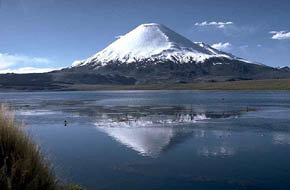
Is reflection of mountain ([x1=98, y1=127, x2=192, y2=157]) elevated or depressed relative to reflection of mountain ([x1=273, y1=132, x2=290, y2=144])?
depressed

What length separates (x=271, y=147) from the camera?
19594 millimetres

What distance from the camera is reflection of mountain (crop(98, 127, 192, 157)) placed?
790 inches

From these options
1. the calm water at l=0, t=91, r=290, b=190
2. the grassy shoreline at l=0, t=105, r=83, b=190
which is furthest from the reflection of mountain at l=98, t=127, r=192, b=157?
the grassy shoreline at l=0, t=105, r=83, b=190

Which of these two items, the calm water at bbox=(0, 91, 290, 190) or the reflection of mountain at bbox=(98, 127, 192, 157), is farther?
the reflection of mountain at bbox=(98, 127, 192, 157)

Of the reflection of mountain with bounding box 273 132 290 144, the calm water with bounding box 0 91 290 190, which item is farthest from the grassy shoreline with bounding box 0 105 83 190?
the reflection of mountain with bounding box 273 132 290 144

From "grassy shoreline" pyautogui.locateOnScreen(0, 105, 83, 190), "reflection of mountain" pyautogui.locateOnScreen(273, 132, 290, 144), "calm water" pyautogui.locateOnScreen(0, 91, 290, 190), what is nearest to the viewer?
"grassy shoreline" pyautogui.locateOnScreen(0, 105, 83, 190)

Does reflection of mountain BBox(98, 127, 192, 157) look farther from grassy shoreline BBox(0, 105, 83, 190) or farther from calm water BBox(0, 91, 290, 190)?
grassy shoreline BBox(0, 105, 83, 190)

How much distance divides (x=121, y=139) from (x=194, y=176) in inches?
→ 401

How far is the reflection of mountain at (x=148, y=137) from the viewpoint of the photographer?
2008 cm

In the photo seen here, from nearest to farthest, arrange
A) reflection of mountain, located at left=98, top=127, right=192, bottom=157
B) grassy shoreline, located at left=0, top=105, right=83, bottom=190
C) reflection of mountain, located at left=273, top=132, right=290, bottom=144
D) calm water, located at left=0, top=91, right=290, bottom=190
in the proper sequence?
grassy shoreline, located at left=0, top=105, right=83, bottom=190, calm water, located at left=0, top=91, right=290, bottom=190, reflection of mountain, located at left=98, top=127, right=192, bottom=157, reflection of mountain, located at left=273, top=132, right=290, bottom=144

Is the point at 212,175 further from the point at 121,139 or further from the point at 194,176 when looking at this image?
the point at 121,139

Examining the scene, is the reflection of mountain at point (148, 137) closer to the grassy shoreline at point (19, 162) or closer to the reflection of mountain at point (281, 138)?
the reflection of mountain at point (281, 138)

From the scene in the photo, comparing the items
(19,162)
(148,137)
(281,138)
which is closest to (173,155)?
(148,137)

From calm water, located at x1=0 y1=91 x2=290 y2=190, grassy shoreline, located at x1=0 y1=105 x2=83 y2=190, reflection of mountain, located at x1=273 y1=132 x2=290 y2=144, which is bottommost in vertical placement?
calm water, located at x1=0 y1=91 x2=290 y2=190
